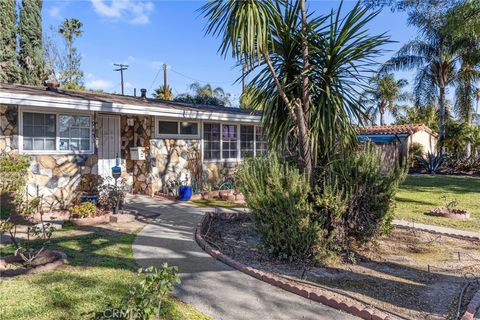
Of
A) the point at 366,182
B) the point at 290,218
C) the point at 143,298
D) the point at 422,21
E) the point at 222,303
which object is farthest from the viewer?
the point at 422,21

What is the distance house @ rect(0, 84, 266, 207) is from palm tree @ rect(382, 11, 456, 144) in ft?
44.7

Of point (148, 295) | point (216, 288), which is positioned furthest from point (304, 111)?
point (148, 295)

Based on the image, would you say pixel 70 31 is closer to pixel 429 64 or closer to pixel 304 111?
pixel 429 64

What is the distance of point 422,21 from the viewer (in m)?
19.5

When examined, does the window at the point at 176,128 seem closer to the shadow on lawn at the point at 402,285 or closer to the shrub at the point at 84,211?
the shrub at the point at 84,211

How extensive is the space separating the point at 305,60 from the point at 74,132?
641cm

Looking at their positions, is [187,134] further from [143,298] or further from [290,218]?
[143,298]

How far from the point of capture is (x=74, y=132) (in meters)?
9.18

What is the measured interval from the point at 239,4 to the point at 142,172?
7.11 m

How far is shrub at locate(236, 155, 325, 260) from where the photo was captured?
5.14 m

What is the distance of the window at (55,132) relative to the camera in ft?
27.2

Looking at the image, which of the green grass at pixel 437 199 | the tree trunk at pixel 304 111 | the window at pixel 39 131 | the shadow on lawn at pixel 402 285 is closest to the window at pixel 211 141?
the window at pixel 39 131

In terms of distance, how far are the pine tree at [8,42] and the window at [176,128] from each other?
16.8 m

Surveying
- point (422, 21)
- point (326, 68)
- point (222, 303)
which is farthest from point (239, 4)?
point (422, 21)
